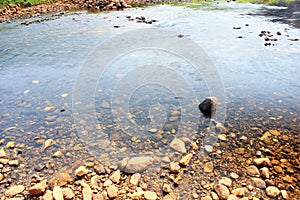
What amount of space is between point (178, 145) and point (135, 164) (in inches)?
37.5

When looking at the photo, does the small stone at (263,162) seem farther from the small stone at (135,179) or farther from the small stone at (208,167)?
the small stone at (135,179)

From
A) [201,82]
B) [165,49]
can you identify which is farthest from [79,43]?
[201,82]

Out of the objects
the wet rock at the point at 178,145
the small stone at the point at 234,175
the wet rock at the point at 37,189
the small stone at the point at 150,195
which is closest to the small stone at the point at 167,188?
the small stone at the point at 150,195

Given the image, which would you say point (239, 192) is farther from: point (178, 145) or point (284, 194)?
point (178, 145)

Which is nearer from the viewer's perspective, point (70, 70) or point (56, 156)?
point (56, 156)

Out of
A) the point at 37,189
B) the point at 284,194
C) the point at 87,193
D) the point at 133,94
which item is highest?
the point at 133,94

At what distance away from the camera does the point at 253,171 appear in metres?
4.05

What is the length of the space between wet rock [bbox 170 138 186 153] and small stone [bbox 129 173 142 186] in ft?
3.10

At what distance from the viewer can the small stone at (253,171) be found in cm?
400

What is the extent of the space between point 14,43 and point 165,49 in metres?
7.53

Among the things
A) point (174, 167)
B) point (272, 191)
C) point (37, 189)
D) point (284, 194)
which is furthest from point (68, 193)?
point (284, 194)

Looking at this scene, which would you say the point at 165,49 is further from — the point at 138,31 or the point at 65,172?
the point at 65,172

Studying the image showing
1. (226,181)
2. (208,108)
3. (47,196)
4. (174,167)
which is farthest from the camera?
(208,108)

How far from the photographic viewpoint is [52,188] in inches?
150
